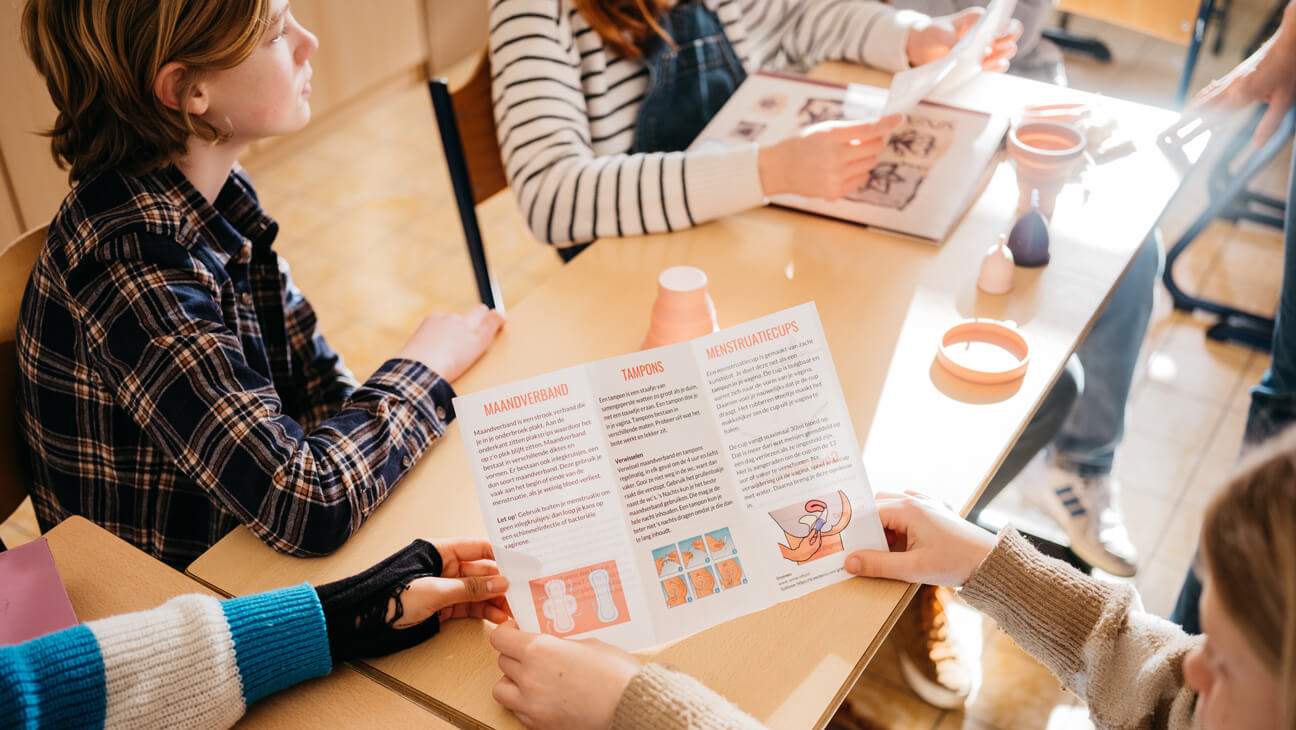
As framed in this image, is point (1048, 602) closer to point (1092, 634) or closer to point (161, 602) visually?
point (1092, 634)

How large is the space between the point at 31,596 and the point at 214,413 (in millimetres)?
205

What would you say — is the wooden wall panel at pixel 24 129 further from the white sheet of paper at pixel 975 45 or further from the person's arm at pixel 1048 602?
the person's arm at pixel 1048 602

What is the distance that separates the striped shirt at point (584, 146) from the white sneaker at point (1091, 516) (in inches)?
30.4

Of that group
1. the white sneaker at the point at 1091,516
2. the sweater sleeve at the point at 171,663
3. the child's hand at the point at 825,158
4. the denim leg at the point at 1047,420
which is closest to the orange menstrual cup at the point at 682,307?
the child's hand at the point at 825,158

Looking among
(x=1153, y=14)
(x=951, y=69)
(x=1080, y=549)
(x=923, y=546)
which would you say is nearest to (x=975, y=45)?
(x=951, y=69)

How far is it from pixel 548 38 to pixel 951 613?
3.69ft

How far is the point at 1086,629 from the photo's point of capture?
87 cm

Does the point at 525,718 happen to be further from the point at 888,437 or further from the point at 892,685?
the point at 892,685

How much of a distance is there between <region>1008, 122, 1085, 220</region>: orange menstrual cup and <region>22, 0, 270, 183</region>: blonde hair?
89cm

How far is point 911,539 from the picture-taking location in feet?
2.88

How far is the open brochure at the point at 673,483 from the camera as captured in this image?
2.59ft

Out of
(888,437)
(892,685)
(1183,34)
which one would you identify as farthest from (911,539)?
(1183,34)

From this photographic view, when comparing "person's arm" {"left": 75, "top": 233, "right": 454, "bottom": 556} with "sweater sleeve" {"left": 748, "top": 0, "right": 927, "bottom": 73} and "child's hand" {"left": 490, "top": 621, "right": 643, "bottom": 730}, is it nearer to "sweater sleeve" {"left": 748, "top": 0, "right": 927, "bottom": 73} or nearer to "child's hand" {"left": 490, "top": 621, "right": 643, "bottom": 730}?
"child's hand" {"left": 490, "top": 621, "right": 643, "bottom": 730}

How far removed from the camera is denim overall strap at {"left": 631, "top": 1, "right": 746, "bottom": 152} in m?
1.51
